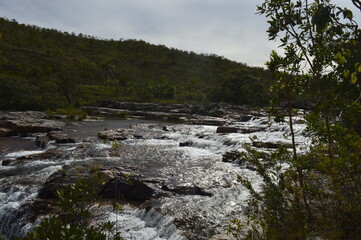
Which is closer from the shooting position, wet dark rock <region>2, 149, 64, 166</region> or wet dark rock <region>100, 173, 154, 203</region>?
wet dark rock <region>100, 173, 154, 203</region>

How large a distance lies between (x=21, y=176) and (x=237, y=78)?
4969 centimetres

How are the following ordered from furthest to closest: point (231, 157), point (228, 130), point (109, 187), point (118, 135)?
point (228, 130) < point (118, 135) < point (231, 157) < point (109, 187)

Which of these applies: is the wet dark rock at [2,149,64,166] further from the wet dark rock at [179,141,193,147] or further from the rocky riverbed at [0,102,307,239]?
the wet dark rock at [179,141,193,147]

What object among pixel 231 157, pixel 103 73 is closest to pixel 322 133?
pixel 231 157

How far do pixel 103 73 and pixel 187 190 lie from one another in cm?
8391

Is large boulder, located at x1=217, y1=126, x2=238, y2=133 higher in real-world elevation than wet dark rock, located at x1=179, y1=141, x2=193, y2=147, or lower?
higher

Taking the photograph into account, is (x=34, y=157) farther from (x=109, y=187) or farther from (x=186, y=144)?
(x=186, y=144)

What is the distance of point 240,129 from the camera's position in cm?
2248

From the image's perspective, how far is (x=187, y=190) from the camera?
379 inches

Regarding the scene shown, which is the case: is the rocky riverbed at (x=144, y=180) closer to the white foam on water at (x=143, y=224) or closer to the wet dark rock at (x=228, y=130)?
the white foam on water at (x=143, y=224)

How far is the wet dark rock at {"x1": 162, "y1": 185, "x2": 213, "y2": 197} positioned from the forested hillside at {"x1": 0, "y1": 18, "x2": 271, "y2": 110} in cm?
1250

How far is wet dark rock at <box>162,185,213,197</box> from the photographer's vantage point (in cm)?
A: 945

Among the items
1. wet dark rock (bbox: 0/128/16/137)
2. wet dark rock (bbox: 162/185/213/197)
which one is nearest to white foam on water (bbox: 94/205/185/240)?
wet dark rock (bbox: 162/185/213/197)

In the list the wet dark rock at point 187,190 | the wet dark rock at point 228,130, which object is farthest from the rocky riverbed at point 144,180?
the wet dark rock at point 228,130
